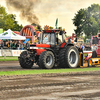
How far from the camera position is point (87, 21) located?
243 ft

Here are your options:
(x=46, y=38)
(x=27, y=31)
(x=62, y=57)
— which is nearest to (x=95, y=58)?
(x=62, y=57)

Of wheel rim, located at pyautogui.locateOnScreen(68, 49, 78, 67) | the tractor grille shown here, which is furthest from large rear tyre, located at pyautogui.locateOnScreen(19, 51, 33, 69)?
the tractor grille

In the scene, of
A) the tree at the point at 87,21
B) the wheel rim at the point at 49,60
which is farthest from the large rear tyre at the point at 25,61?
the tree at the point at 87,21

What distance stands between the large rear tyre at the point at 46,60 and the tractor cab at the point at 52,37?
1.00 metres

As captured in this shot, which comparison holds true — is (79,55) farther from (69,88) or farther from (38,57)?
(69,88)

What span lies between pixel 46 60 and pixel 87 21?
60.0m

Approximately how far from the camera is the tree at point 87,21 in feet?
236

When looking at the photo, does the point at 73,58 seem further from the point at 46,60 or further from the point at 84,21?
the point at 84,21

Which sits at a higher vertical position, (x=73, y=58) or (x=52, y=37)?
(x=52, y=37)

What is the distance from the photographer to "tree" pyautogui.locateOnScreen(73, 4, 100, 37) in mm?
72000

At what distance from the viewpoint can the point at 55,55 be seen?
16.0m

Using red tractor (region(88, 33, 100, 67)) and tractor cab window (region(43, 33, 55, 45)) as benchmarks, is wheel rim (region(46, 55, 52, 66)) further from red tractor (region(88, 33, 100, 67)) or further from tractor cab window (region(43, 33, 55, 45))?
red tractor (region(88, 33, 100, 67))

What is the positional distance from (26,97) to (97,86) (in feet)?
9.95

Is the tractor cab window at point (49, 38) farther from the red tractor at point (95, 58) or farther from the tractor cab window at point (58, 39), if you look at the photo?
the red tractor at point (95, 58)
